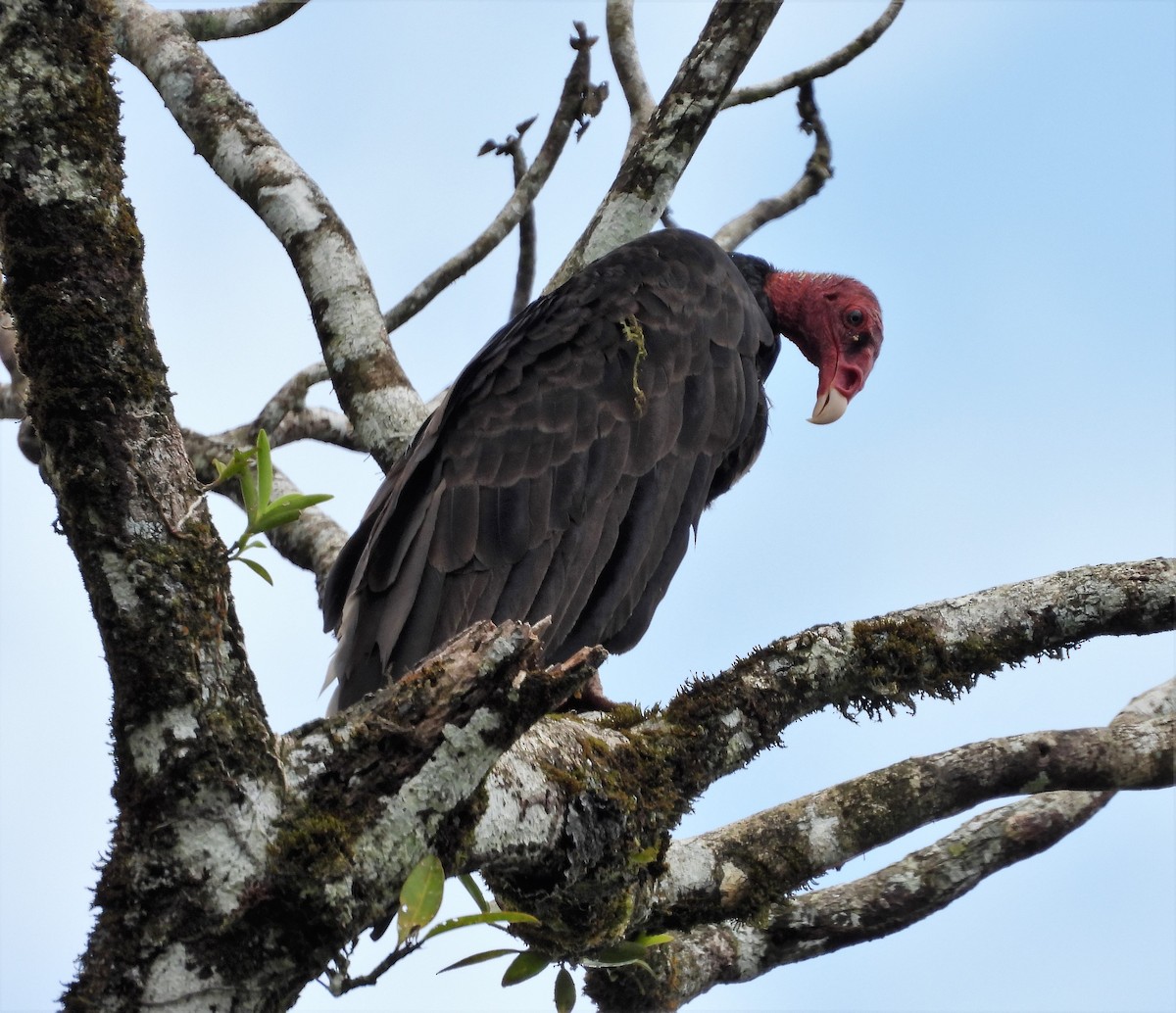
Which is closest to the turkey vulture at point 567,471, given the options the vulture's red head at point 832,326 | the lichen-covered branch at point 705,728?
the vulture's red head at point 832,326

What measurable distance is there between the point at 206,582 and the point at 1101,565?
2.47 m

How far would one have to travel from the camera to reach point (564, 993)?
301 centimetres

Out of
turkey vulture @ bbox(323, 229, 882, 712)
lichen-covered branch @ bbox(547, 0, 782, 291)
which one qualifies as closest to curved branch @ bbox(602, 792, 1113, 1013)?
turkey vulture @ bbox(323, 229, 882, 712)

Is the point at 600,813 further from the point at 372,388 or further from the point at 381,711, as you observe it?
the point at 372,388

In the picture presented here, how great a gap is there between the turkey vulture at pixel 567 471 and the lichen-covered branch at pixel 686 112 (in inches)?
7.3

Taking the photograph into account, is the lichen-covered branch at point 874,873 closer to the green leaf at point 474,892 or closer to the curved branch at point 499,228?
the green leaf at point 474,892

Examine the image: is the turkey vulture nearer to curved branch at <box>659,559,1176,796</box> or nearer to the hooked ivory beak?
the hooked ivory beak

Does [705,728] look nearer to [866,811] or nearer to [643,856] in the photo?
[643,856]

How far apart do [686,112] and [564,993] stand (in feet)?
11.0

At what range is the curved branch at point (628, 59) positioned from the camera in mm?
5844

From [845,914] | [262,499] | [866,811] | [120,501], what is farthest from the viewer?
[845,914]

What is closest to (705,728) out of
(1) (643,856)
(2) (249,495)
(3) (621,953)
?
(1) (643,856)

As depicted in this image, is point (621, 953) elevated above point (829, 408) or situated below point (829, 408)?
below

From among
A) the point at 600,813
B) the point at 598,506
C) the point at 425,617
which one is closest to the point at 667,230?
the point at 598,506
